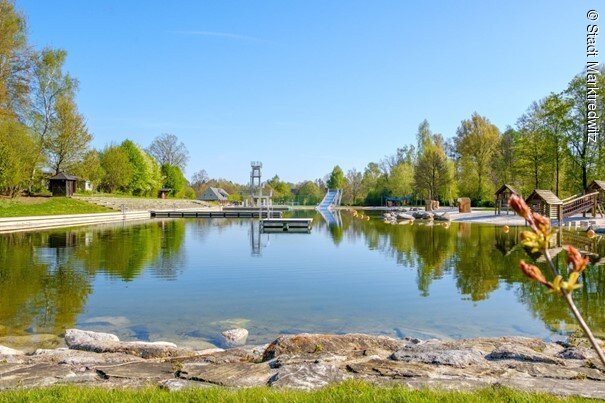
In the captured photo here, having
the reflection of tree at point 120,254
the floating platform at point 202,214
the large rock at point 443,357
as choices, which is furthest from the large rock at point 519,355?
the floating platform at point 202,214

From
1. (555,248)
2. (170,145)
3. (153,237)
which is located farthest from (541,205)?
(170,145)

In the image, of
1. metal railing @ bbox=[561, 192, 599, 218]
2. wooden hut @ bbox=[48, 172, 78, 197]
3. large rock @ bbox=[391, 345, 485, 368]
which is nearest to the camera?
large rock @ bbox=[391, 345, 485, 368]

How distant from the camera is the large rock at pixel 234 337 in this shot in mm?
8047

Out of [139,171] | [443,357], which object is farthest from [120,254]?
[139,171]

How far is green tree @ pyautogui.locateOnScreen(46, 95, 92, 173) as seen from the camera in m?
49.1

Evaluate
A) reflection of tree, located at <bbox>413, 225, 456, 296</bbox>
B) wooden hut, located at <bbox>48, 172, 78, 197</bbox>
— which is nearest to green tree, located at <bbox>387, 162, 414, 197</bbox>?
reflection of tree, located at <bbox>413, 225, 456, 296</bbox>

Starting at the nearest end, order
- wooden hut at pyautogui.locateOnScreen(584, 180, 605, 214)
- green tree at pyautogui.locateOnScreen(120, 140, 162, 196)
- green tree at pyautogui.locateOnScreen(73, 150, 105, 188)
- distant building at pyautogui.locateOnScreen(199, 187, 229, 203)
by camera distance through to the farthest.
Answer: wooden hut at pyautogui.locateOnScreen(584, 180, 605, 214), green tree at pyautogui.locateOnScreen(73, 150, 105, 188), green tree at pyautogui.locateOnScreen(120, 140, 162, 196), distant building at pyautogui.locateOnScreen(199, 187, 229, 203)

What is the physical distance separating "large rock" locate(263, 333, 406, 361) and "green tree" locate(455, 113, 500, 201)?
56168mm

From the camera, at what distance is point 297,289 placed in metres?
12.7

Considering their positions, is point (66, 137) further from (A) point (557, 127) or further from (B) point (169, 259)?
(A) point (557, 127)

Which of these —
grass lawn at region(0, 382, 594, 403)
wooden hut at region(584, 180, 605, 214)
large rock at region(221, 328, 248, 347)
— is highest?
wooden hut at region(584, 180, 605, 214)

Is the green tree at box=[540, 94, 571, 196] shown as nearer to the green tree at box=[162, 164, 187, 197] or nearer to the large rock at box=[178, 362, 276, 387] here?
the large rock at box=[178, 362, 276, 387]

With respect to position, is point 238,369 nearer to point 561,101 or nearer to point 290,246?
point 290,246

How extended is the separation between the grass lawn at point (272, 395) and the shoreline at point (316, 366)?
1.25 feet
